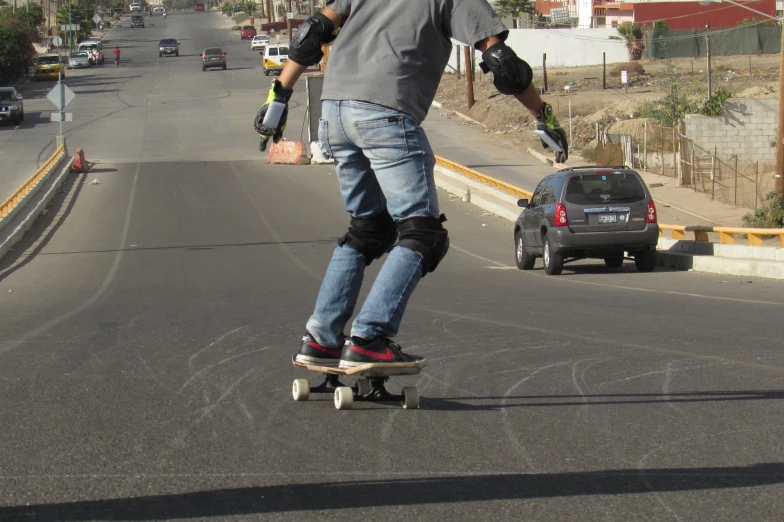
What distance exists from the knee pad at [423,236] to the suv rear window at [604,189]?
1364 cm

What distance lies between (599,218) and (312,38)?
44.7 feet

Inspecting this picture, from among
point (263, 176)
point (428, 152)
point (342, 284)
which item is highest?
point (428, 152)

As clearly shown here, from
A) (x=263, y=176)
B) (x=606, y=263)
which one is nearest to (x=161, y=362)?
(x=606, y=263)

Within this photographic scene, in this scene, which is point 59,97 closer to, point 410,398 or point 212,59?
point 410,398

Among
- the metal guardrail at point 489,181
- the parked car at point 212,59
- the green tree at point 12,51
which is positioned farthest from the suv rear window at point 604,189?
the parked car at point 212,59

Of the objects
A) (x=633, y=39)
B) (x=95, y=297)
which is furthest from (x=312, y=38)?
(x=633, y=39)

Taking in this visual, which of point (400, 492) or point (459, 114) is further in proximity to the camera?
point (459, 114)

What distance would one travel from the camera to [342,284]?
15.3 ft

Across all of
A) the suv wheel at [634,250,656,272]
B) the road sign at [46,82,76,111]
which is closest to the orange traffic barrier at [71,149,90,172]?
the road sign at [46,82,76,111]

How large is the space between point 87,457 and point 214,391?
1.21 m

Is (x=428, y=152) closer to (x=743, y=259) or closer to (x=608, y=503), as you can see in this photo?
(x=608, y=503)

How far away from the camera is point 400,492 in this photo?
11.0 ft

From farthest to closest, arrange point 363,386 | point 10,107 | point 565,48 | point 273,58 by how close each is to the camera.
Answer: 1. point 273,58
2. point 565,48
3. point 10,107
4. point 363,386

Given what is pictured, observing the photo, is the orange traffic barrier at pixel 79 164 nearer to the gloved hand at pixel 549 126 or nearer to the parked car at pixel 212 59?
the gloved hand at pixel 549 126
